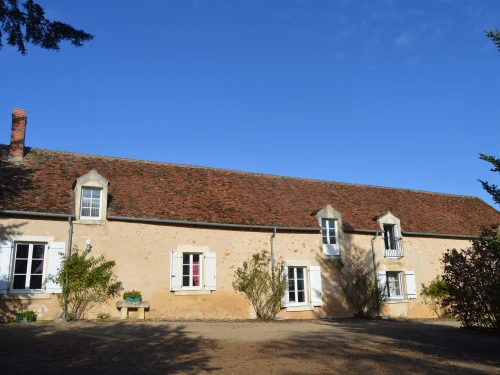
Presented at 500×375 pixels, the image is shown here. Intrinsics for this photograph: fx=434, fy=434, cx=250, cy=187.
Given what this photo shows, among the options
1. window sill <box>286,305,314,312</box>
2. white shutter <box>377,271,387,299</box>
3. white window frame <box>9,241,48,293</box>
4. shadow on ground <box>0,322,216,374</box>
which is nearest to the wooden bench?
shadow on ground <box>0,322,216,374</box>

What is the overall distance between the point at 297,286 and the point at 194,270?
4.01m

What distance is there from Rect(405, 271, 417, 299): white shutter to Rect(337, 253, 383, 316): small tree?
1423 millimetres

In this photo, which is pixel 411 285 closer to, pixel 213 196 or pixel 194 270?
pixel 213 196

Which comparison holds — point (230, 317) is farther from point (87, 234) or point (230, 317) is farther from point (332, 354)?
point (332, 354)

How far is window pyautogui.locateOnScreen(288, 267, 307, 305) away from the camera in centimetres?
1602

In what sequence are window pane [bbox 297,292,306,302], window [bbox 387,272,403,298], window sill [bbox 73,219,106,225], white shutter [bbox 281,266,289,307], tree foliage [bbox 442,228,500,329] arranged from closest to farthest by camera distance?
tree foliage [bbox 442,228,500,329] < window sill [bbox 73,219,106,225] < white shutter [bbox 281,266,289,307] < window pane [bbox 297,292,306,302] < window [bbox 387,272,403,298]

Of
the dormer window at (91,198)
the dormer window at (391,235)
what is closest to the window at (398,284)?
the dormer window at (391,235)

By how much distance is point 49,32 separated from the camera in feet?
26.0

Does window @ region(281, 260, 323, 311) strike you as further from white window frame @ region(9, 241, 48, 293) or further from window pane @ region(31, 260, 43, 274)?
window pane @ region(31, 260, 43, 274)

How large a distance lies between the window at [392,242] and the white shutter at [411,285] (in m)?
0.85

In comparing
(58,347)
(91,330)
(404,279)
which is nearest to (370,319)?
(404,279)

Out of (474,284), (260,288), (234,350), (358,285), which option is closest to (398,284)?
(358,285)

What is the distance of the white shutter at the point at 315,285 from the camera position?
632 inches

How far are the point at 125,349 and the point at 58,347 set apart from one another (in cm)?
130
